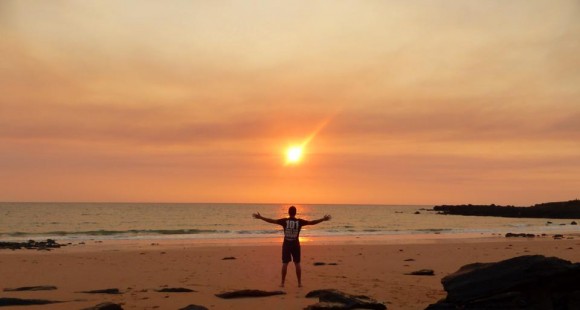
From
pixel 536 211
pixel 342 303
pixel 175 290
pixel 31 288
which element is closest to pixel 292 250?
pixel 175 290

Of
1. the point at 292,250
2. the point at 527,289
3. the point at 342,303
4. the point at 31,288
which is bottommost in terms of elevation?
the point at 31,288

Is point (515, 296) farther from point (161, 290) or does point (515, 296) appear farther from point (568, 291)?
point (161, 290)

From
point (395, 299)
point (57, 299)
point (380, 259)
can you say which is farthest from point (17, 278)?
point (380, 259)

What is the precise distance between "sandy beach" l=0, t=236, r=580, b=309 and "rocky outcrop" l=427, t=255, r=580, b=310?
185cm

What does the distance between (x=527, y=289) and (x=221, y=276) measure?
1023 cm

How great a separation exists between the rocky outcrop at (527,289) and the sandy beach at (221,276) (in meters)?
1.85

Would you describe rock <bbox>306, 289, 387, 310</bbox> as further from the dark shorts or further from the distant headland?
the distant headland

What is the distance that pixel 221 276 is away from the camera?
16797mm

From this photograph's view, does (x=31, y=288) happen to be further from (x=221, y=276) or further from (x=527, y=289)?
(x=527, y=289)

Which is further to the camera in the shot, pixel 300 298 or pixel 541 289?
pixel 300 298

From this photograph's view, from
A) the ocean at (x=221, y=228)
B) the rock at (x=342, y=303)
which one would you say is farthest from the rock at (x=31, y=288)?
the ocean at (x=221, y=228)

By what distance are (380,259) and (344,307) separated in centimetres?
1357

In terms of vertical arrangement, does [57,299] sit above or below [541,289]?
below

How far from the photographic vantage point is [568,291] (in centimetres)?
931
